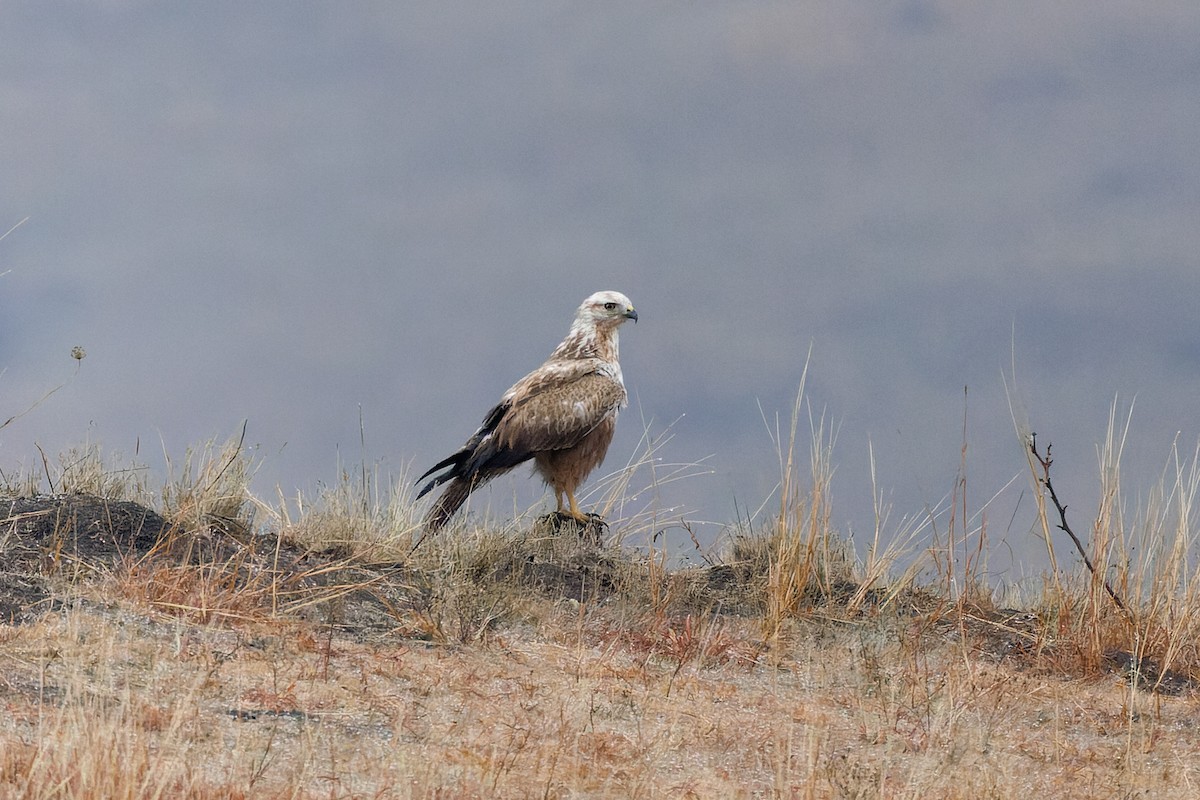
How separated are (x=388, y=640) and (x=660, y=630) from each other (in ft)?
5.56

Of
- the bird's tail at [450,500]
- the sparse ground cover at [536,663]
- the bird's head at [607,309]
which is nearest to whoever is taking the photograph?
the sparse ground cover at [536,663]

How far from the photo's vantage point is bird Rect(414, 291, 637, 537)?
10523 mm

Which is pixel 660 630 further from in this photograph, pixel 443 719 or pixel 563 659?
pixel 443 719

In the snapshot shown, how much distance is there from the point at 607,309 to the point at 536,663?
15.9ft

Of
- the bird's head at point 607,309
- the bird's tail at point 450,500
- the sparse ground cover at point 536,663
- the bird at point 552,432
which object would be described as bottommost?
the sparse ground cover at point 536,663

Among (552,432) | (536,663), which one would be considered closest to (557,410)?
(552,432)

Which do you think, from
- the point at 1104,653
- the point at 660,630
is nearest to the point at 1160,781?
the point at 1104,653

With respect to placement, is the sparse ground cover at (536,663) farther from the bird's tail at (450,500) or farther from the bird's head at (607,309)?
the bird's head at (607,309)

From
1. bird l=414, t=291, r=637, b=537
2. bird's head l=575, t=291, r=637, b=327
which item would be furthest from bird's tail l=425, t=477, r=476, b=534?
bird's head l=575, t=291, r=637, b=327

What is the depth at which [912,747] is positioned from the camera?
240 inches

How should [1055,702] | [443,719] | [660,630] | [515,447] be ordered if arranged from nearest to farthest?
[443,719] < [1055,702] < [660,630] < [515,447]

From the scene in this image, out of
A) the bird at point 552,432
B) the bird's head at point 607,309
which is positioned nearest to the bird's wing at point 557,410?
the bird at point 552,432

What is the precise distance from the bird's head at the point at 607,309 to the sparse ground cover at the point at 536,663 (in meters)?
2.22

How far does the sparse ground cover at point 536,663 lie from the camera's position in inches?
200
